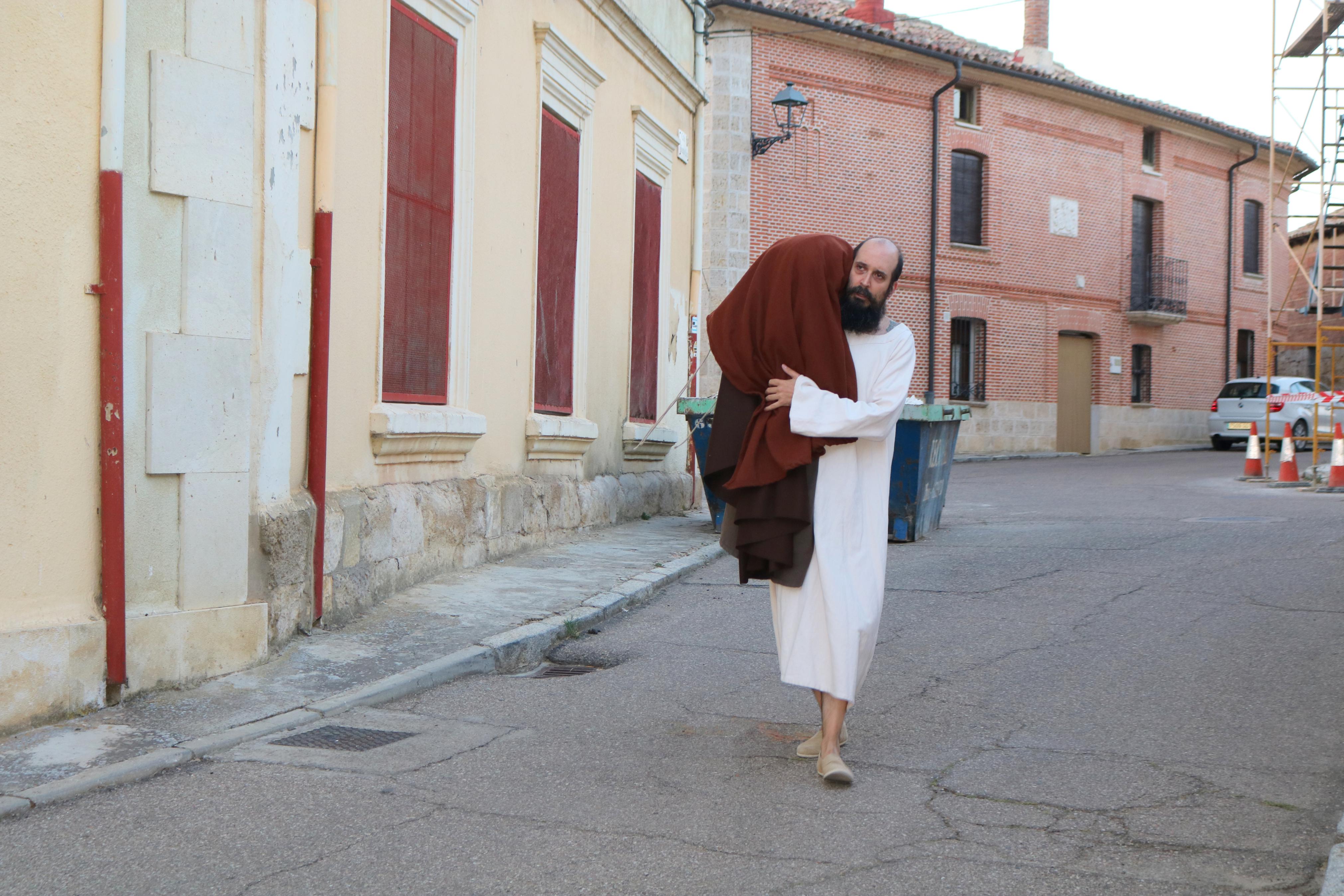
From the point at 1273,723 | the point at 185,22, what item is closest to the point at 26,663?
the point at 185,22

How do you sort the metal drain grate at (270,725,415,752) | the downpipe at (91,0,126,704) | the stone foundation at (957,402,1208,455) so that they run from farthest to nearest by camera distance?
1. the stone foundation at (957,402,1208,455)
2. the downpipe at (91,0,126,704)
3. the metal drain grate at (270,725,415,752)

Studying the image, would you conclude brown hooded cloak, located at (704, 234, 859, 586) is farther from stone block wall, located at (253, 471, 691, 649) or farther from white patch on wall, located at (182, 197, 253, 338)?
stone block wall, located at (253, 471, 691, 649)

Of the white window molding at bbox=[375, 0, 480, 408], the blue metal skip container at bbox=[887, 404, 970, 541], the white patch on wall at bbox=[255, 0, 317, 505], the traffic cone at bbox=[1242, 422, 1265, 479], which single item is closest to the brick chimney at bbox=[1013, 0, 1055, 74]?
the traffic cone at bbox=[1242, 422, 1265, 479]

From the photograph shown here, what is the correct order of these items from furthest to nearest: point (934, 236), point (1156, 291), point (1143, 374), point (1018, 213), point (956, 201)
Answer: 1. point (1143, 374)
2. point (1156, 291)
3. point (1018, 213)
4. point (956, 201)
5. point (934, 236)

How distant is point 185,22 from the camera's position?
16.9ft

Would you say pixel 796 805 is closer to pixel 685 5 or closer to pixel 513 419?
pixel 513 419

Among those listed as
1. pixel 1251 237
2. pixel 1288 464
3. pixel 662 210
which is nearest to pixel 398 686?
pixel 662 210

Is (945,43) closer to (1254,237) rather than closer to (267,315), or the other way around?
(1254,237)

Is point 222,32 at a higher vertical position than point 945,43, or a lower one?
lower

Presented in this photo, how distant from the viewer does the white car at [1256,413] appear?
26.6m

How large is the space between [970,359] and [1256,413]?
6.42 m

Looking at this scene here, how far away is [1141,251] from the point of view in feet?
101

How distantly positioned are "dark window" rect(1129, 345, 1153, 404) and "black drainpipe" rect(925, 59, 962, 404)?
24.1 ft

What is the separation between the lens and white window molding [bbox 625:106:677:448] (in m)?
12.5
